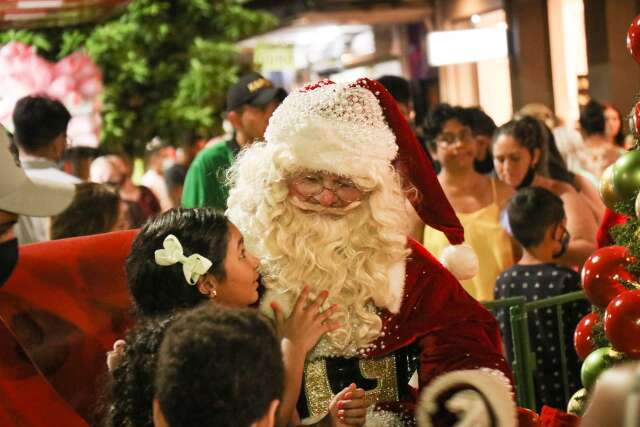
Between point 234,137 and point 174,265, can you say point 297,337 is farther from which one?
point 234,137

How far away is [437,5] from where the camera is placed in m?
15.8

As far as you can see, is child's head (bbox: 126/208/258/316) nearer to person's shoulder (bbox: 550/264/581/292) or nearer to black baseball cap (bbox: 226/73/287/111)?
person's shoulder (bbox: 550/264/581/292)

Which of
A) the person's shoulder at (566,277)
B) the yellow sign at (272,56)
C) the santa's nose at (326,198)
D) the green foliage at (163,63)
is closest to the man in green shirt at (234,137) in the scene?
the person's shoulder at (566,277)

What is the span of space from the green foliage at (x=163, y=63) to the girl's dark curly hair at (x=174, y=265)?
29.5 ft

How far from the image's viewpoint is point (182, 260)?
295 cm

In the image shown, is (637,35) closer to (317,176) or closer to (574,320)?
(317,176)

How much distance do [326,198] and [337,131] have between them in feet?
0.76

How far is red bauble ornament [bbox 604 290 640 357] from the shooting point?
11.0 feet

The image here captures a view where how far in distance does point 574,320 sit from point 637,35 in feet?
7.69

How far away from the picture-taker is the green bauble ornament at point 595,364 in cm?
360

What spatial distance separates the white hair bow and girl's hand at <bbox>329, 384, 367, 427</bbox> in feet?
2.04

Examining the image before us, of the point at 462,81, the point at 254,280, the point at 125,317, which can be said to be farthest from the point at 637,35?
the point at 462,81

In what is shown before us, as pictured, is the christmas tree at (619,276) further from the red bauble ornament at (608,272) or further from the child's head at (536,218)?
the child's head at (536,218)

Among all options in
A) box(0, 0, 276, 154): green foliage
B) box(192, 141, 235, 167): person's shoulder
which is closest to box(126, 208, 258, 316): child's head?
box(192, 141, 235, 167): person's shoulder
